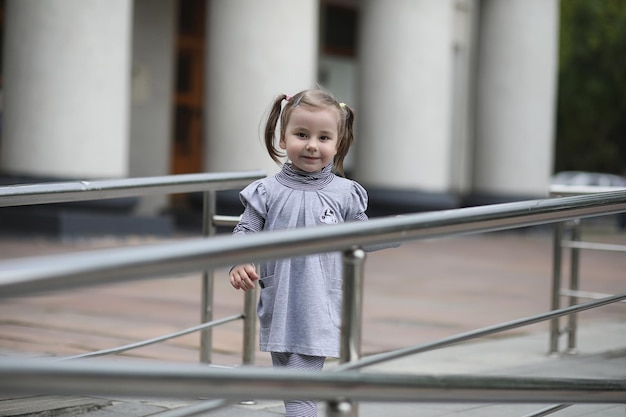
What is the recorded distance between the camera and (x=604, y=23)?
43406 millimetres

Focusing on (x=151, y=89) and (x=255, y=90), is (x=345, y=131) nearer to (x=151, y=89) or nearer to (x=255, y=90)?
(x=255, y=90)

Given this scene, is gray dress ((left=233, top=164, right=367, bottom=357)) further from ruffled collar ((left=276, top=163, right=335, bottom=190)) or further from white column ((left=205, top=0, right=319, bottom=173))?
white column ((left=205, top=0, right=319, bottom=173))

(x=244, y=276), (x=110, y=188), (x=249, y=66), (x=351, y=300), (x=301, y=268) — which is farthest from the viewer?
(x=249, y=66)

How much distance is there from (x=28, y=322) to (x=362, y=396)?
536 cm

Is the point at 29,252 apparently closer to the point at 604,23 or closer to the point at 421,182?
the point at 421,182

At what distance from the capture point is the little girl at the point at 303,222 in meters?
3.60

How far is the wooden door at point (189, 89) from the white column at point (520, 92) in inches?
217

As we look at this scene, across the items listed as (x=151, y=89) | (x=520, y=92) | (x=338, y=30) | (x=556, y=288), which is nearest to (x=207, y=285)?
(x=556, y=288)

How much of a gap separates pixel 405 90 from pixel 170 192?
1389 cm

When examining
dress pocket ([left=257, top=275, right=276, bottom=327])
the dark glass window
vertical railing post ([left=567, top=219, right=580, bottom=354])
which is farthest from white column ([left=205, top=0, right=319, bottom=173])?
dress pocket ([left=257, top=275, right=276, bottom=327])

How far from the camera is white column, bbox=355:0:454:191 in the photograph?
60.8 feet

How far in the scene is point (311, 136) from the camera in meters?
3.69

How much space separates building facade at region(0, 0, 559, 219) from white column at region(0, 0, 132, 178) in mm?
17

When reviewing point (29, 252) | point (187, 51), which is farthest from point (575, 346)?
point (187, 51)
